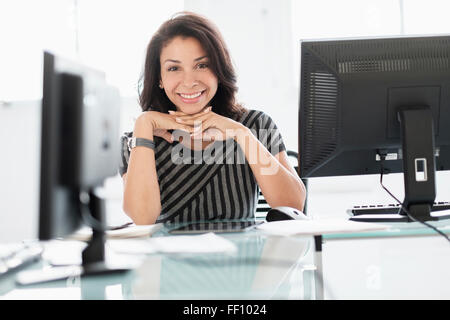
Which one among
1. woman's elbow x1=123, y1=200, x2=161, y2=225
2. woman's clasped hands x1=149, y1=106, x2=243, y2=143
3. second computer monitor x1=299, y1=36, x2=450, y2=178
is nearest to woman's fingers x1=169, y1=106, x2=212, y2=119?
woman's clasped hands x1=149, y1=106, x2=243, y2=143

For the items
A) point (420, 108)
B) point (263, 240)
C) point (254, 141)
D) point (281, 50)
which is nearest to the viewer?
point (263, 240)

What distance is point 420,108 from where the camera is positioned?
3.74ft

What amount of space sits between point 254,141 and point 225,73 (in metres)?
0.31

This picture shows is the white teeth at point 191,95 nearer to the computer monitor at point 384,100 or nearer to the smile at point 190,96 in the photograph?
the smile at point 190,96

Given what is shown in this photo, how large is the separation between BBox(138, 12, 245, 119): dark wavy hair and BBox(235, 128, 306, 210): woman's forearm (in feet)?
0.89

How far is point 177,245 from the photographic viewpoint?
0.94 metres

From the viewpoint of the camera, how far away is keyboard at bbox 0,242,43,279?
857 millimetres

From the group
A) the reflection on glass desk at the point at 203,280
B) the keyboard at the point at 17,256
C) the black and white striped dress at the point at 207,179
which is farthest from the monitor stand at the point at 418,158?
the keyboard at the point at 17,256

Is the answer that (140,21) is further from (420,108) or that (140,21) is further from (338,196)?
(420,108)

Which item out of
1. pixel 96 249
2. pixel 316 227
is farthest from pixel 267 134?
pixel 96 249

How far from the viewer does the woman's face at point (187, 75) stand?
161 centimetres

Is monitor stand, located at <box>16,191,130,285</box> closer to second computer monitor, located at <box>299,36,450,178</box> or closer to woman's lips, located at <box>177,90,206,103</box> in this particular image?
second computer monitor, located at <box>299,36,450,178</box>

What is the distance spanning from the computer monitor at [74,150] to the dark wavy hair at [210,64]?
0.76 metres

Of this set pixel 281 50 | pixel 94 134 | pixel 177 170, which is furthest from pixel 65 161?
pixel 281 50
